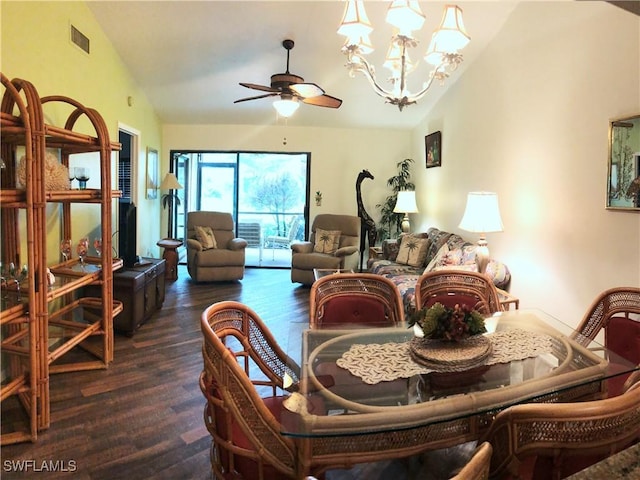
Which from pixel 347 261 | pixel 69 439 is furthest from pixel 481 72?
pixel 69 439

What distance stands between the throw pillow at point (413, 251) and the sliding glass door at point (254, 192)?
2.30 m

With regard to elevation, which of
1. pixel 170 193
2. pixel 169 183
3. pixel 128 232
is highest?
pixel 169 183

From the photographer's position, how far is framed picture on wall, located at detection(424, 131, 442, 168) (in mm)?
5727

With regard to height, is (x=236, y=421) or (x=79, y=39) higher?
(x=79, y=39)

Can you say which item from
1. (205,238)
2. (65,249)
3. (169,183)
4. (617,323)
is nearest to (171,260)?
(205,238)

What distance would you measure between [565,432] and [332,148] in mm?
Answer: 6487

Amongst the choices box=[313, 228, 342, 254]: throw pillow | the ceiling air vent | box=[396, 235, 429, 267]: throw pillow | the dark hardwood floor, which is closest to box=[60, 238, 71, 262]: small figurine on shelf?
the dark hardwood floor

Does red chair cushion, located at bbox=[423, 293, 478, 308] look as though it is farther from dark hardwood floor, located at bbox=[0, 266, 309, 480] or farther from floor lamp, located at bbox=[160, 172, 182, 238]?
floor lamp, located at bbox=[160, 172, 182, 238]

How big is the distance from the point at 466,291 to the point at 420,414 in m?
1.34

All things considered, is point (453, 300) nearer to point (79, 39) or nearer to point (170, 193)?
point (79, 39)

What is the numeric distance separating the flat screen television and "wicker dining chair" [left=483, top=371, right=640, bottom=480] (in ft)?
11.7

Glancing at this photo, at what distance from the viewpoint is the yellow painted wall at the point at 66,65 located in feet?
9.52

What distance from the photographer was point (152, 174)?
626 centimetres

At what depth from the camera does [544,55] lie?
3.45 meters
